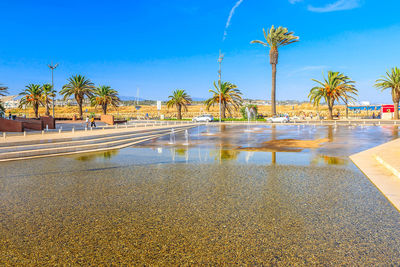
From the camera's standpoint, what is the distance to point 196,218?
4656 mm

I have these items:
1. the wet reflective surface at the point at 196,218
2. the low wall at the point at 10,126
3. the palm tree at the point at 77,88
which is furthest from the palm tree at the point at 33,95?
the wet reflective surface at the point at 196,218

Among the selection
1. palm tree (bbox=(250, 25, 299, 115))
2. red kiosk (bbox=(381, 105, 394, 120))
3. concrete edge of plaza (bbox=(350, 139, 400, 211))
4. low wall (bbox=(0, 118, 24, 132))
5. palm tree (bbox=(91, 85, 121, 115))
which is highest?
palm tree (bbox=(250, 25, 299, 115))

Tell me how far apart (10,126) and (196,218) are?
80.0 feet

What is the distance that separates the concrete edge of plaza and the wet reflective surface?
0.81 ft

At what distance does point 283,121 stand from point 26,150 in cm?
4066

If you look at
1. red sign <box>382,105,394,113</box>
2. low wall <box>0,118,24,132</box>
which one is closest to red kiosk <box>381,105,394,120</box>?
red sign <box>382,105,394,113</box>

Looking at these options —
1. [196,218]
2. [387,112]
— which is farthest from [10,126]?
[387,112]

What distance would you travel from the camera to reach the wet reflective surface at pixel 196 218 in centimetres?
350

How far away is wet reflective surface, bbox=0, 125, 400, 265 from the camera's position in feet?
11.5

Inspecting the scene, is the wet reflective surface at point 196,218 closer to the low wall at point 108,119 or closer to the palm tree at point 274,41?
the low wall at point 108,119

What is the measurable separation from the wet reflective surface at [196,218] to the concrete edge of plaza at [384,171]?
0.81 ft

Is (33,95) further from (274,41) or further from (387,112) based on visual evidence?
(387,112)

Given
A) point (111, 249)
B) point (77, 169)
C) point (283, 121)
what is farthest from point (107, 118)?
point (111, 249)

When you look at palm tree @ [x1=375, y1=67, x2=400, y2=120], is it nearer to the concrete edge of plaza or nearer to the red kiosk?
the red kiosk
